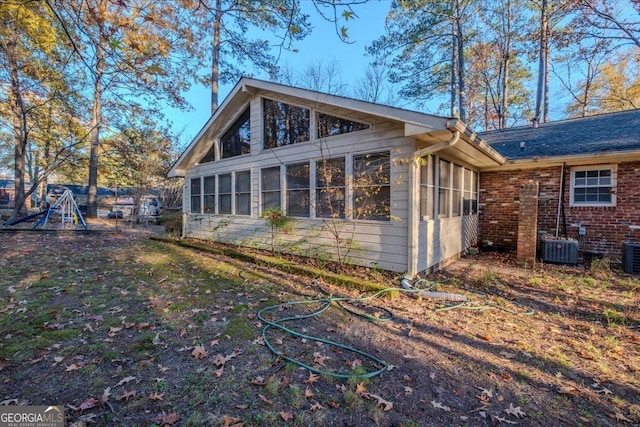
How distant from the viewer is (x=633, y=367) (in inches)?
108

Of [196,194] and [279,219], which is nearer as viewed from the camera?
[279,219]

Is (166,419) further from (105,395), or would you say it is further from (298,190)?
(298,190)

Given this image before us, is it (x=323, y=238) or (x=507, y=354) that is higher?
(x=323, y=238)

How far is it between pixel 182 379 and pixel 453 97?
1863 cm

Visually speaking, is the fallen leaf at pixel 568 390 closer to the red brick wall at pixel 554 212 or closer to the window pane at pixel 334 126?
the window pane at pixel 334 126

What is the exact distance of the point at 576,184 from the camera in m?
7.55

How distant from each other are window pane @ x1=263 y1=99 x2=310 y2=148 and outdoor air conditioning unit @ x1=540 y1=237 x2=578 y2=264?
6345mm

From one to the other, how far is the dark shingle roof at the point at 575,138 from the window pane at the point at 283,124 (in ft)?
18.9

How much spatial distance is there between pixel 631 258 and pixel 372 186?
5689mm

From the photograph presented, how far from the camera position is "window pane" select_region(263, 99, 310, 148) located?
22.8ft

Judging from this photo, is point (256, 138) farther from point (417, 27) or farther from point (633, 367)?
point (417, 27)

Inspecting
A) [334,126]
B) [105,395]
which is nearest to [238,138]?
[334,126]

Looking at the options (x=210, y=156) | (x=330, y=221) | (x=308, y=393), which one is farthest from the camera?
(x=210, y=156)

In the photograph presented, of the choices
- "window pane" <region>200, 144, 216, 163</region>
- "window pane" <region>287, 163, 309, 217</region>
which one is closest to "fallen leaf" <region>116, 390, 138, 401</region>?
"window pane" <region>287, 163, 309, 217</region>
